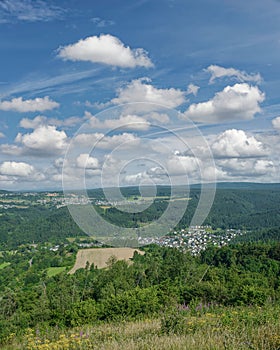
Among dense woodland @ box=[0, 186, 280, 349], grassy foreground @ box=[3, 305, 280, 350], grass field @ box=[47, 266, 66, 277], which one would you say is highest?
grassy foreground @ box=[3, 305, 280, 350]

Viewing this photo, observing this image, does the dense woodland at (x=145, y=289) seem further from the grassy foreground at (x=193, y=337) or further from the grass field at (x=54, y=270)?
the grassy foreground at (x=193, y=337)

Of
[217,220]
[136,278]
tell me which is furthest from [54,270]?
[217,220]

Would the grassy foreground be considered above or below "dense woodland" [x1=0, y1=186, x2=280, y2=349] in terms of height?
above

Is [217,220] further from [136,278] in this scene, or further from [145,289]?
[145,289]

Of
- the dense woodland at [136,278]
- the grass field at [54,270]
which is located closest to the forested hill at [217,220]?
the dense woodland at [136,278]

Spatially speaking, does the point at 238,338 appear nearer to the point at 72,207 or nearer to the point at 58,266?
the point at 72,207

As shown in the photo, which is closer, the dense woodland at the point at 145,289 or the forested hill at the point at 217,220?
the dense woodland at the point at 145,289

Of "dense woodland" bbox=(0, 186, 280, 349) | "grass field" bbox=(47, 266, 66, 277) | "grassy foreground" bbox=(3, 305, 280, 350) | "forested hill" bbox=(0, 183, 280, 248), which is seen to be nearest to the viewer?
"grassy foreground" bbox=(3, 305, 280, 350)

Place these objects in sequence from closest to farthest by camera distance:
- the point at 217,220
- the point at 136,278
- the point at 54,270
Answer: the point at 136,278 → the point at 54,270 → the point at 217,220

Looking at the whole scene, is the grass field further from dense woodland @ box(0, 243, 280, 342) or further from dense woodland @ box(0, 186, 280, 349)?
dense woodland @ box(0, 243, 280, 342)

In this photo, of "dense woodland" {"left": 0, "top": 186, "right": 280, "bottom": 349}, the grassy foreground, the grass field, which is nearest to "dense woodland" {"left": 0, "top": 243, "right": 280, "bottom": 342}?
"dense woodland" {"left": 0, "top": 186, "right": 280, "bottom": 349}

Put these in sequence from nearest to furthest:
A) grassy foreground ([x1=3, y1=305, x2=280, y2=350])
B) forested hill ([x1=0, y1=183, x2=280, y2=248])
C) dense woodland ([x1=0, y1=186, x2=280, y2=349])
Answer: grassy foreground ([x1=3, y1=305, x2=280, y2=350]) → dense woodland ([x1=0, y1=186, x2=280, y2=349]) → forested hill ([x1=0, y1=183, x2=280, y2=248])
